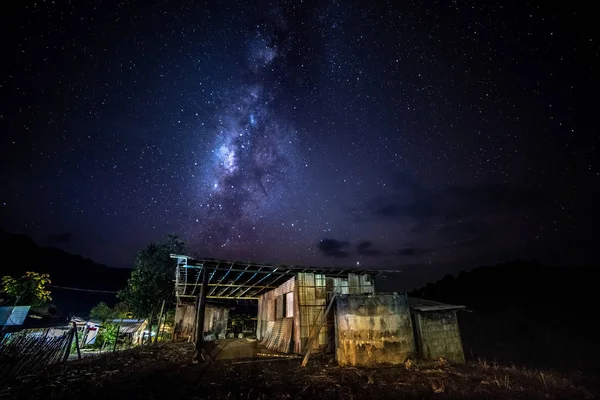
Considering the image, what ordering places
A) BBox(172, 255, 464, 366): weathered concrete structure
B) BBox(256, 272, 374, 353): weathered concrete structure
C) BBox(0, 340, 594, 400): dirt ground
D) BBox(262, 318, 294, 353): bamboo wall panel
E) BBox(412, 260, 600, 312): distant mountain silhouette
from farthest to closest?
BBox(412, 260, 600, 312): distant mountain silhouette → BBox(262, 318, 294, 353): bamboo wall panel → BBox(256, 272, 374, 353): weathered concrete structure → BBox(172, 255, 464, 366): weathered concrete structure → BBox(0, 340, 594, 400): dirt ground

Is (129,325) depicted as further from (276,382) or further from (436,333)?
(436,333)

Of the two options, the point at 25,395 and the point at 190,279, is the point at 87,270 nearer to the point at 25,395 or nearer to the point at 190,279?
the point at 190,279

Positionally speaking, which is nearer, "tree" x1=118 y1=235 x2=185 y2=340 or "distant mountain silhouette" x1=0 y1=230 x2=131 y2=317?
"tree" x1=118 y1=235 x2=185 y2=340

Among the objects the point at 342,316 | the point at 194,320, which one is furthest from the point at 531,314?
the point at 194,320

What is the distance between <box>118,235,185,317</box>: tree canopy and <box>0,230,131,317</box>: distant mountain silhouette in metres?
43.4

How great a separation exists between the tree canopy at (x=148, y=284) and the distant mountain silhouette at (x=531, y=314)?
3105 cm

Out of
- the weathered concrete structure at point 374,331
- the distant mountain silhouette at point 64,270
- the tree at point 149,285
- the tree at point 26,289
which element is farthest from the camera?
the distant mountain silhouette at point 64,270

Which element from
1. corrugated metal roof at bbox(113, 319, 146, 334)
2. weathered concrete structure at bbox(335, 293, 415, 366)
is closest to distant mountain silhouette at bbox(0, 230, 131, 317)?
corrugated metal roof at bbox(113, 319, 146, 334)

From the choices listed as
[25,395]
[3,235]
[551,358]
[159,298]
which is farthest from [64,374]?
[3,235]

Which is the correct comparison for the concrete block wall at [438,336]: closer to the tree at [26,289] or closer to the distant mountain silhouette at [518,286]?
the tree at [26,289]

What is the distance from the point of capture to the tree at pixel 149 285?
96.6ft

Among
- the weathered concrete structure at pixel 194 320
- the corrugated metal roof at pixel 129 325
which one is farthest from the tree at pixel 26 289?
the weathered concrete structure at pixel 194 320

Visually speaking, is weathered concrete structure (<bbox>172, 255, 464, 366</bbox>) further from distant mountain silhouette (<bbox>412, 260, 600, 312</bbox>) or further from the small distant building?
distant mountain silhouette (<bbox>412, 260, 600, 312</bbox>)

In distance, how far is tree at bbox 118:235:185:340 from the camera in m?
Result: 29.5
